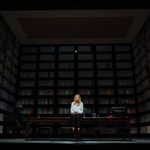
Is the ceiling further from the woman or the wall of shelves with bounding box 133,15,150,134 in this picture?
the woman

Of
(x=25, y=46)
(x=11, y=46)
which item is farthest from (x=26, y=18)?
(x=25, y=46)

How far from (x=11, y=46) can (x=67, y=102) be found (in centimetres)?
309

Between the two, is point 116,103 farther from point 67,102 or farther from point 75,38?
point 75,38

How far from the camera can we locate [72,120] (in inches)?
181

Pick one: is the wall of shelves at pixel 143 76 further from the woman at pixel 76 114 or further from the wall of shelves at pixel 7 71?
the wall of shelves at pixel 7 71

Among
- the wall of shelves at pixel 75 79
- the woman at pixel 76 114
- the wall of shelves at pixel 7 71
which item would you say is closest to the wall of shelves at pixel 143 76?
the wall of shelves at pixel 75 79

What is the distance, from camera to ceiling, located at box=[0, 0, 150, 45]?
7.14m

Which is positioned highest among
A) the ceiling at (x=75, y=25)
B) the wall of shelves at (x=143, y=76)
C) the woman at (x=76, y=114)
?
the ceiling at (x=75, y=25)

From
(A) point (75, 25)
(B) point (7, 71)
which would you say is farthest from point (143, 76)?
(B) point (7, 71)

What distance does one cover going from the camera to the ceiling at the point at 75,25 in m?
7.14

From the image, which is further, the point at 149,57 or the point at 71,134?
the point at 71,134

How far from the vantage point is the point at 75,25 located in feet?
25.9

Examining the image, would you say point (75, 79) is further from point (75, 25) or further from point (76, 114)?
point (76, 114)
